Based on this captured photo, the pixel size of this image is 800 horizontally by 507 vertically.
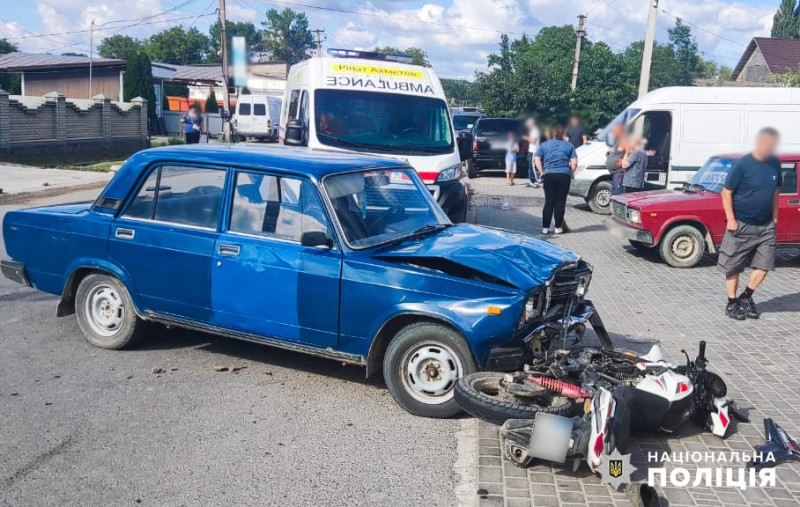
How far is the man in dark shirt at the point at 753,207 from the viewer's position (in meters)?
7.77

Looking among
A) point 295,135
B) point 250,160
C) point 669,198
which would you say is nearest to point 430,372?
point 250,160

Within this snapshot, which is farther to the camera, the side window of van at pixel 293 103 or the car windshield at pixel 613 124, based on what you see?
the car windshield at pixel 613 124

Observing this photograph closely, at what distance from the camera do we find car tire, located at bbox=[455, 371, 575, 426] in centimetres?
461

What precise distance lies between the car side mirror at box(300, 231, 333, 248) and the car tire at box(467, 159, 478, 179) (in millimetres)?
18597

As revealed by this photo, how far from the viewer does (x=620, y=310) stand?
8492 mm

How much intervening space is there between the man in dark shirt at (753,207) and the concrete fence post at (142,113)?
30.2 metres

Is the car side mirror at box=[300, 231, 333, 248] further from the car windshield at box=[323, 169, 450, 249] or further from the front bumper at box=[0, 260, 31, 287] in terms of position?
the front bumper at box=[0, 260, 31, 287]

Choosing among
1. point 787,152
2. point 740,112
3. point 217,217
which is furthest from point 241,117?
point 217,217

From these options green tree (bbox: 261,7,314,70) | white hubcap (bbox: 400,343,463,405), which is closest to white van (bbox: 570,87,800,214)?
white hubcap (bbox: 400,343,463,405)

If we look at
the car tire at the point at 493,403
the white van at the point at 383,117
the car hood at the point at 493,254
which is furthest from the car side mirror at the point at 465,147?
the car tire at the point at 493,403

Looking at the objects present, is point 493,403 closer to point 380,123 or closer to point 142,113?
point 380,123

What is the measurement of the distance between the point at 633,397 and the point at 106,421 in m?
3.41

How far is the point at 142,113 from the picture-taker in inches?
1344

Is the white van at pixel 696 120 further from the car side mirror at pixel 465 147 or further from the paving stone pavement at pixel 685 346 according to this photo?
the car side mirror at pixel 465 147
